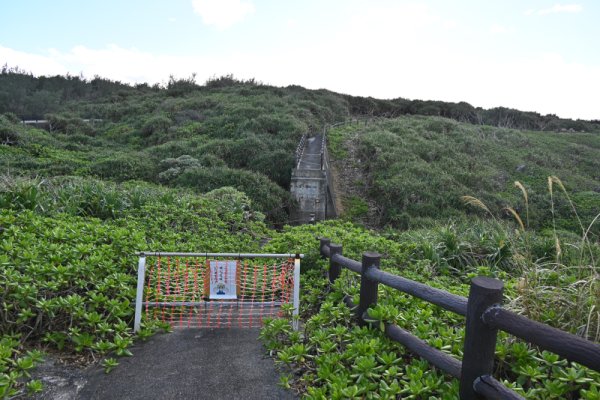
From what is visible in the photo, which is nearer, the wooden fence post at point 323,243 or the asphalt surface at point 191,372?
the asphalt surface at point 191,372

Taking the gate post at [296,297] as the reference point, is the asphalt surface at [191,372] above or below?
below

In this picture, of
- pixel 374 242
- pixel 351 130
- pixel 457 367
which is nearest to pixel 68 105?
pixel 351 130

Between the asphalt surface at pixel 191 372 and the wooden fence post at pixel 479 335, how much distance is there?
1301mm

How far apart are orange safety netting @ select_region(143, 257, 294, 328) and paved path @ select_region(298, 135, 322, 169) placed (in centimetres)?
1241

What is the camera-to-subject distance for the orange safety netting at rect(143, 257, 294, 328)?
159 inches

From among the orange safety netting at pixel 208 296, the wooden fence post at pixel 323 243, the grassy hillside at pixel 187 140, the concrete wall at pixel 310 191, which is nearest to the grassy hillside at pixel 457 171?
the concrete wall at pixel 310 191

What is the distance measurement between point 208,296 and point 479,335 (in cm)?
275

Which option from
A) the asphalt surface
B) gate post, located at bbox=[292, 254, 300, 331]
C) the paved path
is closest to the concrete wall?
the paved path

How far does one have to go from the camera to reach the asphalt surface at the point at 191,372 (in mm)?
2908

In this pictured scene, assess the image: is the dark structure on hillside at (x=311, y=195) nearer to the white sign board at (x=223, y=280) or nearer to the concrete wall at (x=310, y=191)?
the concrete wall at (x=310, y=191)

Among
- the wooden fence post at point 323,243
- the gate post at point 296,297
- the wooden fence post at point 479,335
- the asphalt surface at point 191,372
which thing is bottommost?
the asphalt surface at point 191,372

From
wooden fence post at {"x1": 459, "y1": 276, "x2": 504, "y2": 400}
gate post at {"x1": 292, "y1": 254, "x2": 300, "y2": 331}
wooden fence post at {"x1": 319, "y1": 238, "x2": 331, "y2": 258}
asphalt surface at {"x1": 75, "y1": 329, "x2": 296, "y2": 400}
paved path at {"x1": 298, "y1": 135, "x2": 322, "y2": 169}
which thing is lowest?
Answer: asphalt surface at {"x1": 75, "y1": 329, "x2": 296, "y2": 400}

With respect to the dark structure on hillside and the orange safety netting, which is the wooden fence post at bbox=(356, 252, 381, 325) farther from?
the dark structure on hillside

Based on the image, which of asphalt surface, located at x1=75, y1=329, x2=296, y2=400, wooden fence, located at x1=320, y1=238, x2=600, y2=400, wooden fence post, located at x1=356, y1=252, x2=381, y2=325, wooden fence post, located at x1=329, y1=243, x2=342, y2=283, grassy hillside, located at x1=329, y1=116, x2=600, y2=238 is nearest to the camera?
wooden fence, located at x1=320, y1=238, x2=600, y2=400
